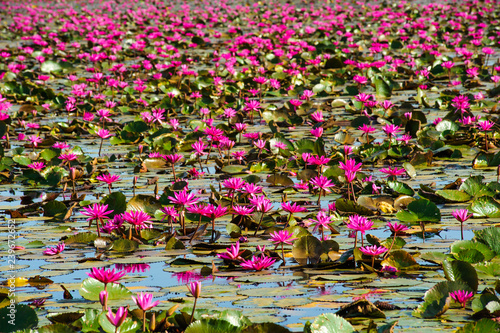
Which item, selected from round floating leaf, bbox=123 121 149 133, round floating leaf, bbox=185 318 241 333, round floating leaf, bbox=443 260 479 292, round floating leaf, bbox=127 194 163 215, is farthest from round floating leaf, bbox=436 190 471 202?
round floating leaf, bbox=123 121 149 133

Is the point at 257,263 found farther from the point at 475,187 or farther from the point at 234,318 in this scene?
the point at 475,187

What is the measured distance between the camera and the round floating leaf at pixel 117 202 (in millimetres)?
4344

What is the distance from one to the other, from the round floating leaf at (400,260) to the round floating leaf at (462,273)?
321 millimetres

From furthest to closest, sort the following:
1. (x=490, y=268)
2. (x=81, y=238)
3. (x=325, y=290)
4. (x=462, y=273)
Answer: (x=81, y=238) → (x=490, y=268) → (x=325, y=290) → (x=462, y=273)

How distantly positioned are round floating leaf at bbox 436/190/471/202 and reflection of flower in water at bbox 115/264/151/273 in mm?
2186

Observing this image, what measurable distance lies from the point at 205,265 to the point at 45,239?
4.07ft

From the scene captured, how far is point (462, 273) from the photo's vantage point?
292 centimetres

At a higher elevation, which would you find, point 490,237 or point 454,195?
point 454,195

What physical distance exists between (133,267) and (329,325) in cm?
149

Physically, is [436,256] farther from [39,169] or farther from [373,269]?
[39,169]

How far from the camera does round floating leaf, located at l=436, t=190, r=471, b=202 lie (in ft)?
15.1

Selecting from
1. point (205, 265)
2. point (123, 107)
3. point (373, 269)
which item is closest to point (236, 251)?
point (205, 265)

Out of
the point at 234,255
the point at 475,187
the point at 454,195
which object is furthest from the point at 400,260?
the point at 475,187

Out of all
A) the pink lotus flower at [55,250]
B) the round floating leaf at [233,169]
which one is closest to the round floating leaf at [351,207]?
the round floating leaf at [233,169]
